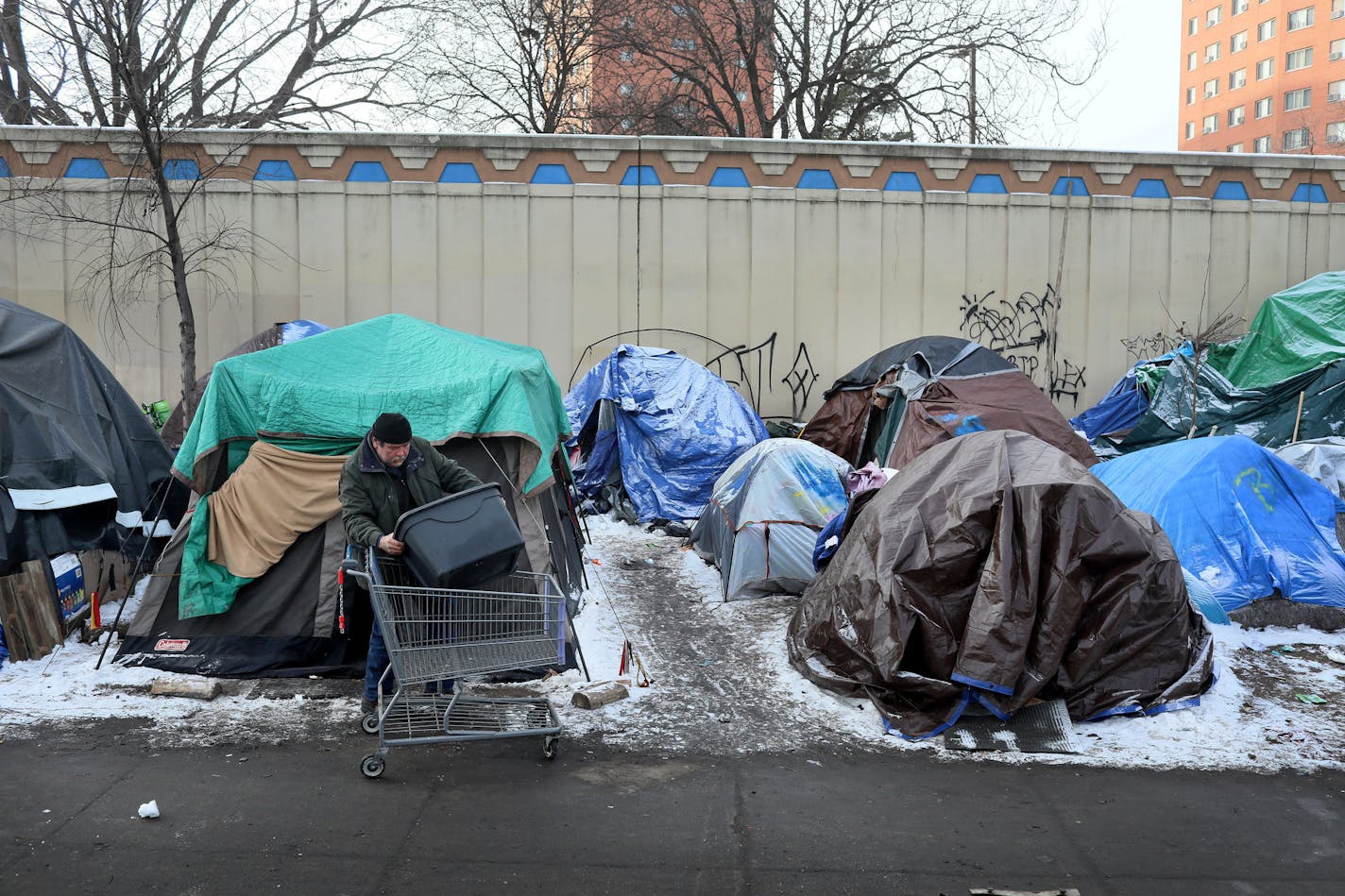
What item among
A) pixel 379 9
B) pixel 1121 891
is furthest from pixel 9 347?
pixel 379 9

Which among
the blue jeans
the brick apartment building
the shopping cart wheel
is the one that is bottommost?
the shopping cart wheel

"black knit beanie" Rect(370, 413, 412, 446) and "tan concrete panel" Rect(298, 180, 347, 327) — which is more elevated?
"tan concrete panel" Rect(298, 180, 347, 327)

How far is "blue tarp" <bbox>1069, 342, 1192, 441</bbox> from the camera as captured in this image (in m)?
12.8

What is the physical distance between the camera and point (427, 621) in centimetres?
493

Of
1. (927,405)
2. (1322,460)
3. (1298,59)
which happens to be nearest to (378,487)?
(927,405)

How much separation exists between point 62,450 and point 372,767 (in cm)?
383

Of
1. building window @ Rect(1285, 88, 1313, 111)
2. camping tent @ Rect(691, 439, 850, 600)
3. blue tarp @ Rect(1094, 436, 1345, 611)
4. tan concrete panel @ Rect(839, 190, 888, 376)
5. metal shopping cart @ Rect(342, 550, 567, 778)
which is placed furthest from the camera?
building window @ Rect(1285, 88, 1313, 111)

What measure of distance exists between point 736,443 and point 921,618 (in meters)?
5.62

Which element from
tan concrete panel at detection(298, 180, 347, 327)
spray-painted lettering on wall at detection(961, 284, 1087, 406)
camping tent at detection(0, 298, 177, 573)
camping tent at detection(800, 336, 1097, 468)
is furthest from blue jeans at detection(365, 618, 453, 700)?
spray-painted lettering on wall at detection(961, 284, 1087, 406)

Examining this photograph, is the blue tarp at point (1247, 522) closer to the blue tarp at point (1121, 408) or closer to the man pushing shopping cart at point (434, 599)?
the man pushing shopping cart at point (434, 599)

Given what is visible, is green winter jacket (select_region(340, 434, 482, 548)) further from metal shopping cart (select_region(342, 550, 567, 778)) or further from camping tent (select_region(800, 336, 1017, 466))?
camping tent (select_region(800, 336, 1017, 466))

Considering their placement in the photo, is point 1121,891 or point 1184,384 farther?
point 1184,384

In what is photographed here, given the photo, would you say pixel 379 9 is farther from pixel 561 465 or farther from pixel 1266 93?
pixel 1266 93

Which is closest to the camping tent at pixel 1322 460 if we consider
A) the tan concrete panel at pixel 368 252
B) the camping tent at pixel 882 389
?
the camping tent at pixel 882 389
